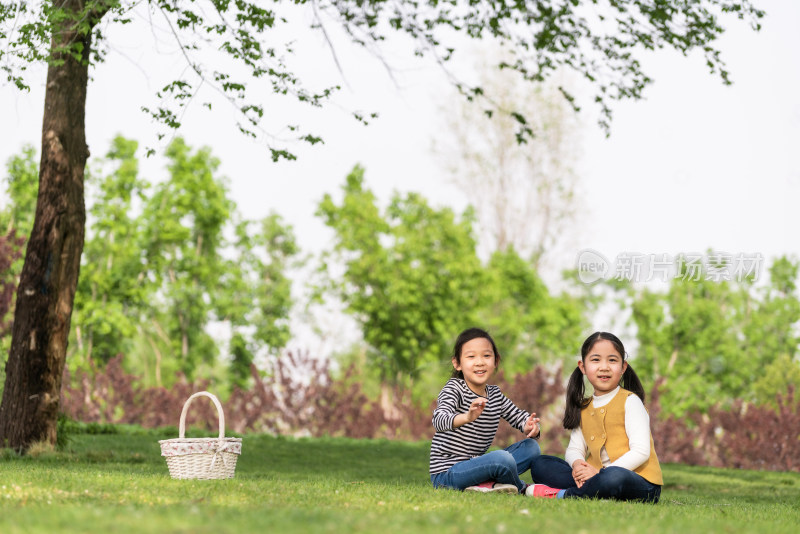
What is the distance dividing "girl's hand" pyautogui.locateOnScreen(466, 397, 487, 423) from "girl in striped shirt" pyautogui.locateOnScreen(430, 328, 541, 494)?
0.74 feet

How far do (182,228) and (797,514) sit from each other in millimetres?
27717

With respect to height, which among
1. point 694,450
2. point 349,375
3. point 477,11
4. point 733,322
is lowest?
point 694,450

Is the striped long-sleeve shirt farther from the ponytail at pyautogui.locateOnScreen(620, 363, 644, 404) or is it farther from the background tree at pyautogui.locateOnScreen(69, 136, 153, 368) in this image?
the background tree at pyautogui.locateOnScreen(69, 136, 153, 368)

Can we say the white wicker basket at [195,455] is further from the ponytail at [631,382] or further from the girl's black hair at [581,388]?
the ponytail at [631,382]

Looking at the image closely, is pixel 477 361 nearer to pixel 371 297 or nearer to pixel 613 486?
pixel 613 486

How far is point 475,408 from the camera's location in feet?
20.4

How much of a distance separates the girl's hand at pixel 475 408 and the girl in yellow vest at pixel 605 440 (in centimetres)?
78

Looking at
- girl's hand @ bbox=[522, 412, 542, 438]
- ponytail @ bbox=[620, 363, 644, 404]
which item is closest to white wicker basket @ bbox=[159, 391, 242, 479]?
girl's hand @ bbox=[522, 412, 542, 438]

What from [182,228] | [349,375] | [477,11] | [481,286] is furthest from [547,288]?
[477,11]

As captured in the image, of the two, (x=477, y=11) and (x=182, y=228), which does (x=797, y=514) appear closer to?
(x=477, y=11)

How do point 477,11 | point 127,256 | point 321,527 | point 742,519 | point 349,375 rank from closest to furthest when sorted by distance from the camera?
point 321,527
point 742,519
point 477,11
point 349,375
point 127,256

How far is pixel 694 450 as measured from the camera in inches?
757

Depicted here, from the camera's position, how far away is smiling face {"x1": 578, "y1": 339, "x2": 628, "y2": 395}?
6613 millimetres

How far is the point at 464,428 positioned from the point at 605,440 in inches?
43.2
